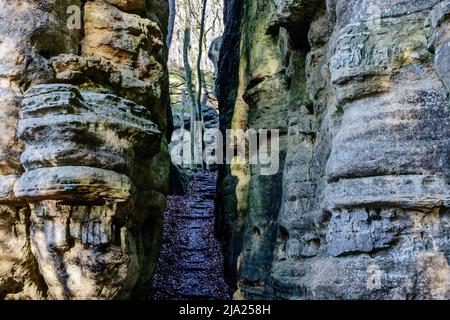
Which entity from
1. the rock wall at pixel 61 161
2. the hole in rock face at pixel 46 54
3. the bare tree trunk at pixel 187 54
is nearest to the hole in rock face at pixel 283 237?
the rock wall at pixel 61 161

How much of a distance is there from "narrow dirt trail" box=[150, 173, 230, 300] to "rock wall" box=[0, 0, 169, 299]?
5475mm

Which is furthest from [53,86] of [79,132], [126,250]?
[126,250]

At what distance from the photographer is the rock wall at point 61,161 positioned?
5777 mm

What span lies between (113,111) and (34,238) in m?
2.08

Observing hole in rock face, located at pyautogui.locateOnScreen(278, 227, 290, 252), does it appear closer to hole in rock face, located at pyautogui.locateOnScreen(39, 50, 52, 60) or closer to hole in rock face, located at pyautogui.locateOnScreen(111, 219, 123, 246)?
hole in rock face, located at pyautogui.locateOnScreen(111, 219, 123, 246)

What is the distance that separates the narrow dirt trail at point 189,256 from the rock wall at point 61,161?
548 centimetres

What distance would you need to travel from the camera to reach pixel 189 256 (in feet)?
46.8

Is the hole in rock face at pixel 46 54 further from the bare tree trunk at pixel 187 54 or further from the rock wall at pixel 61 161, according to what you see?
the bare tree trunk at pixel 187 54

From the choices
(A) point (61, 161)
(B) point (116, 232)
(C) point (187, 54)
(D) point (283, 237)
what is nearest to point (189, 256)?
(D) point (283, 237)

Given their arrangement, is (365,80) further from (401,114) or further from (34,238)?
(34,238)

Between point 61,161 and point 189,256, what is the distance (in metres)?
9.13

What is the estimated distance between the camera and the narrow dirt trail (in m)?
12.1

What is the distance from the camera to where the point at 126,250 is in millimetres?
6258

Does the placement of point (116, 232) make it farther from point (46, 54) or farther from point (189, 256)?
point (189, 256)
